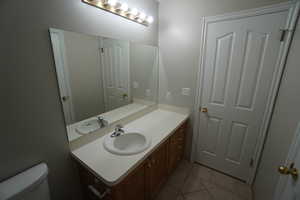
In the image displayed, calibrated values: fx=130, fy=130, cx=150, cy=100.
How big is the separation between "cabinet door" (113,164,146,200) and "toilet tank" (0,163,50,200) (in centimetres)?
49

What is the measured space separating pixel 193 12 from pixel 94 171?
200cm

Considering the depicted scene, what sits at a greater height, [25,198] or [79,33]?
[79,33]

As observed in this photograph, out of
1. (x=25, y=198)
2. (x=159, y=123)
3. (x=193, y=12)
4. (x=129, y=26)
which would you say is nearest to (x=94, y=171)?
(x=25, y=198)

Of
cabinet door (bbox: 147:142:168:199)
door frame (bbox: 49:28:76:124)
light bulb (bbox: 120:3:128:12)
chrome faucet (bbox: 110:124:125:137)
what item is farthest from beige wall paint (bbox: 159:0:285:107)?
door frame (bbox: 49:28:76:124)

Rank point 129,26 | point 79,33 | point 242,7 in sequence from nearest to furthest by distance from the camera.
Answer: point 79,33, point 242,7, point 129,26

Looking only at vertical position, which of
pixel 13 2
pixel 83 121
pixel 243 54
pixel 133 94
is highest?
pixel 13 2

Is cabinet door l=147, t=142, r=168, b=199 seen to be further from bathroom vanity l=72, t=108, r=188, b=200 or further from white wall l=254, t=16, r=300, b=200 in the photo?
white wall l=254, t=16, r=300, b=200

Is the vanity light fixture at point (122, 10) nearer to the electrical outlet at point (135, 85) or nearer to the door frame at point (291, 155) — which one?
the electrical outlet at point (135, 85)

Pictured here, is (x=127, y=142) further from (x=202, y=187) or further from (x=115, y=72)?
(x=202, y=187)

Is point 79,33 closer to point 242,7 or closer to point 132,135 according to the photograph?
point 132,135

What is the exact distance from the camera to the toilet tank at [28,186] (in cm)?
75

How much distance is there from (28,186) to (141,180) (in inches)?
31.2

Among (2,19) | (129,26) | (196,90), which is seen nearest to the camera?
(2,19)

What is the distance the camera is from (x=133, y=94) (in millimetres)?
1832
